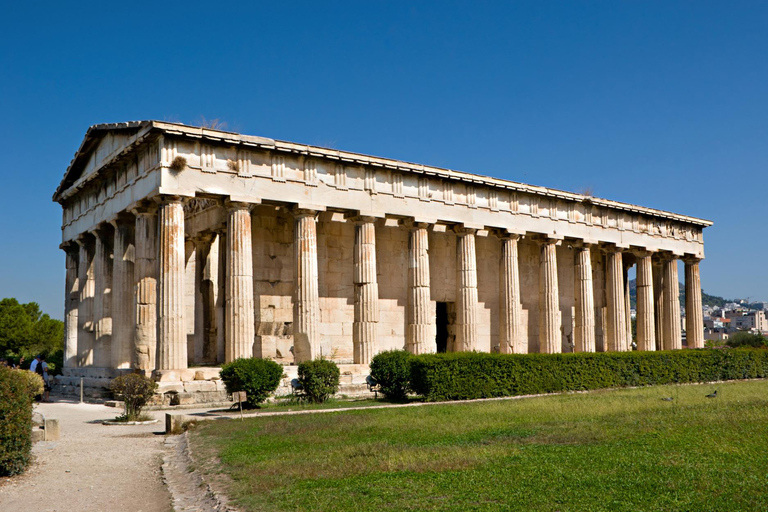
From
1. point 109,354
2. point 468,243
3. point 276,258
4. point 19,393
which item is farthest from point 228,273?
point 19,393

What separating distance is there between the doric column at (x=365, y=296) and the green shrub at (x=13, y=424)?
50.6 feet

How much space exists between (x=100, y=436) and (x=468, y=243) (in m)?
17.4

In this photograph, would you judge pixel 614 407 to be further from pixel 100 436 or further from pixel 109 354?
pixel 109 354

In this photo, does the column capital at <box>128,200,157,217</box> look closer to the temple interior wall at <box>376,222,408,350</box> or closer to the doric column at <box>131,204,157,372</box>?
the doric column at <box>131,204,157,372</box>

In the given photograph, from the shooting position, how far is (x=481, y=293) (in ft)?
108

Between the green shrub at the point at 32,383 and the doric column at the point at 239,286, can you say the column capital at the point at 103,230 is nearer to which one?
the doric column at the point at 239,286

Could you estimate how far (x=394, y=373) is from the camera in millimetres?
20953

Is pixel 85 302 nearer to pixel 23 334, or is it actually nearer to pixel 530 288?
pixel 530 288

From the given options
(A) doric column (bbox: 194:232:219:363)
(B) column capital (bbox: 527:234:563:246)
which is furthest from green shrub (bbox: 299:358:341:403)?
(B) column capital (bbox: 527:234:563:246)

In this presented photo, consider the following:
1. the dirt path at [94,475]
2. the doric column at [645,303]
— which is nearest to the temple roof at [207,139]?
the doric column at [645,303]

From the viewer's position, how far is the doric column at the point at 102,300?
27203 mm

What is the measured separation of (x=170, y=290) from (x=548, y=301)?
17247 mm

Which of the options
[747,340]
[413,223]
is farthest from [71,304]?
[747,340]

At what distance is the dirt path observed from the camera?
29.5 ft
